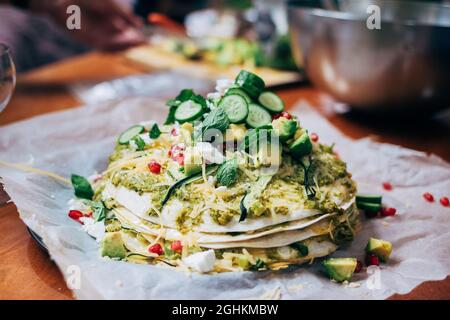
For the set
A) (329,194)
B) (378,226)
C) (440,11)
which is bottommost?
(378,226)

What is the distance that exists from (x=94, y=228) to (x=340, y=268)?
3.83ft

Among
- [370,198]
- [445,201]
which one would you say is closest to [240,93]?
[370,198]

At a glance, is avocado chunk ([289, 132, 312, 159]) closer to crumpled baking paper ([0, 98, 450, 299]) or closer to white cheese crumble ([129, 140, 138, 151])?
crumpled baking paper ([0, 98, 450, 299])

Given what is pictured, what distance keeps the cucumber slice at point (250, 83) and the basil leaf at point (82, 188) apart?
3.30 feet

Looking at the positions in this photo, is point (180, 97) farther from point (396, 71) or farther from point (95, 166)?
point (396, 71)

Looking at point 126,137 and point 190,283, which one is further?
point 126,137

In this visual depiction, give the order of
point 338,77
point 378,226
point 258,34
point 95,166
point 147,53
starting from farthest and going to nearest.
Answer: point 147,53 < point 258,34 < point 338,77 < point 95,166 < point 378,226

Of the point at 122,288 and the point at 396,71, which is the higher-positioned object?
the point at 396,71

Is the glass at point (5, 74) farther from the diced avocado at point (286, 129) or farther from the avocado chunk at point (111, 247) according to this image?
the diced avocado at point (286, 129)

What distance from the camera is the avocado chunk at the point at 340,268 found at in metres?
2.28

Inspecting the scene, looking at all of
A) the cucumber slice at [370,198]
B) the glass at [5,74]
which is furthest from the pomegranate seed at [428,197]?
the glass at [5,74]

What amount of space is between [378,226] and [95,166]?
1.76 metres

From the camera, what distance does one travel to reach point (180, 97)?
2.91 m


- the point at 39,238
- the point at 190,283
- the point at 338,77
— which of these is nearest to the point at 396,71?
the point at 338,77
